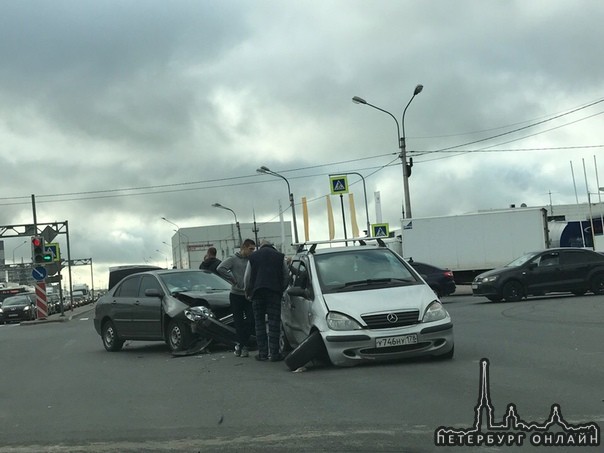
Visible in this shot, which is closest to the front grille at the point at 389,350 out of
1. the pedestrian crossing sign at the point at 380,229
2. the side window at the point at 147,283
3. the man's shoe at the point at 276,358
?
the man's shoe at the point at 276,358

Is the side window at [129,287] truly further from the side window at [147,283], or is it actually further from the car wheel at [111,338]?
the car wheel at [111,338]

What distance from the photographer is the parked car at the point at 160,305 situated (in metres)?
13.4

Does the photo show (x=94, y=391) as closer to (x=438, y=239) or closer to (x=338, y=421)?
(x=338, y=421)

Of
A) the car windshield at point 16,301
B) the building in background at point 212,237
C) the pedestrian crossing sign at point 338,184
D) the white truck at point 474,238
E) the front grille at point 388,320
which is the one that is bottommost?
the front grille at point 388,320

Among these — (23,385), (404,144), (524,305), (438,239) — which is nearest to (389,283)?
(23,385)

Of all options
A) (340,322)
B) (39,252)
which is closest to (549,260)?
(340,322)

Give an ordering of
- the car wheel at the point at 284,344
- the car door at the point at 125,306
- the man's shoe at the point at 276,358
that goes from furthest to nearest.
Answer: the car door at the point at 125,306
the car wheel at the point at 284,344
the man's shoe at the point at 276,358

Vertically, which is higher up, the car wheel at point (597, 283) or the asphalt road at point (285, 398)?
the car wheel at point (597, 283)

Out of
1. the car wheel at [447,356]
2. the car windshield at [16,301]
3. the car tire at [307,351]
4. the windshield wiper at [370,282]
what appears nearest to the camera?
the car tire at [307,351]

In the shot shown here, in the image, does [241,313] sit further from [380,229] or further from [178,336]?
[380,229]

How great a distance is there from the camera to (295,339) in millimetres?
11344

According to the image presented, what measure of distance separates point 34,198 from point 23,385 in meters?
32.2

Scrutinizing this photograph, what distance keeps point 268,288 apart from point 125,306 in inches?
188

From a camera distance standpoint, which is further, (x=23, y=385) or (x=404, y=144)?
(x=404, y=144)
